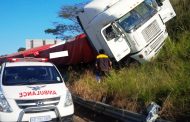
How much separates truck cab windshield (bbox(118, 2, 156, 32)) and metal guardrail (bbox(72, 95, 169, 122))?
4.32 metres

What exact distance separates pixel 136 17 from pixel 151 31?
0.87 metres

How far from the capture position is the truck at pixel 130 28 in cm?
1642

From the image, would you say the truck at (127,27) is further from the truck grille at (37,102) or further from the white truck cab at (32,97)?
the truck grille at (37,102)

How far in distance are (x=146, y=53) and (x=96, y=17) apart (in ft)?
8.94

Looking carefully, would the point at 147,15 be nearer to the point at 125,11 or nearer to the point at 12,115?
the point at 125,11

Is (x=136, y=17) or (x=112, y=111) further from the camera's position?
(x=136, y=17)

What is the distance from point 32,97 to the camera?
8953 millimetres

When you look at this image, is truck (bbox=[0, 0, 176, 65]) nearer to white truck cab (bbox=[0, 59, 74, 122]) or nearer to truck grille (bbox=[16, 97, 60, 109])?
white truck cab (bbox=[0, 59, 74, 122])

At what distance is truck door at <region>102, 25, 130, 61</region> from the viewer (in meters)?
16.4

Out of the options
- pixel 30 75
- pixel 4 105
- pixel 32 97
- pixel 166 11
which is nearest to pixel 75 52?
pixel 166 11

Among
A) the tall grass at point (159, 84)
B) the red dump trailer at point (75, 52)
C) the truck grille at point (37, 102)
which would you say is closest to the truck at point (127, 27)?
the tall grass at point (159, 84)

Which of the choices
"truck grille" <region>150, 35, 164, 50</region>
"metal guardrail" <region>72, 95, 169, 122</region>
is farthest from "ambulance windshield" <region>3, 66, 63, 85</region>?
"truck grille" <region>150, 35, 164, 50</region>

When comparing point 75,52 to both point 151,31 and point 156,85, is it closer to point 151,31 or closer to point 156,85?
point 151,31

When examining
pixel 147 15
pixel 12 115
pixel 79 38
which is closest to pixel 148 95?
pixel 12 115
